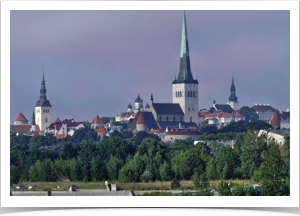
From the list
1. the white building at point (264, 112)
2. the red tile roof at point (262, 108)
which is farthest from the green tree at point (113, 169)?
the red tile roof at point (262, 108)

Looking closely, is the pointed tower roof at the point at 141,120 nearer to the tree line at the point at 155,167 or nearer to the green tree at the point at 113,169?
the tree line at the point at 155,167

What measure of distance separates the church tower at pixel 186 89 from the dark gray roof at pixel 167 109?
126 cm

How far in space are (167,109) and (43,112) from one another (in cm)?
3165

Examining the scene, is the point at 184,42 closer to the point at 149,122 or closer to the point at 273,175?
the point at 149,122

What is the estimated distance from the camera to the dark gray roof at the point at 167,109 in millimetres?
126613

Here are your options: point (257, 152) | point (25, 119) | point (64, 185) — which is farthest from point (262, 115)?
point (64, 185)

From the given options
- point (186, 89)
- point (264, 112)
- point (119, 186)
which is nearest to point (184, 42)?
point (186, 89)

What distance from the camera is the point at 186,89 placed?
A: 5054 inches

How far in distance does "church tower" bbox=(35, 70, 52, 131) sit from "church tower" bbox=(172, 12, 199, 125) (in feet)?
99.1

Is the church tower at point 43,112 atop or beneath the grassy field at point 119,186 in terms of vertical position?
atop

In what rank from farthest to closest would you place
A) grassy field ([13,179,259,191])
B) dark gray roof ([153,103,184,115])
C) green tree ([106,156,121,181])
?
dark gray roof ([153,103,184,115]) → green tree ([106,156,121,181]) → grassy field ([13,179,259,191])

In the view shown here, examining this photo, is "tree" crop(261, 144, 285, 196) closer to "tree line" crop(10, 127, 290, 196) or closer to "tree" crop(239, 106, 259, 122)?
"tree line" crop(10, 127, 290, 196)

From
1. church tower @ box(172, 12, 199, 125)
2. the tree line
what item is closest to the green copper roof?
church tower @ box(172, 12, 199, 125)

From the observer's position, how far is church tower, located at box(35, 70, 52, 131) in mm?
143500
